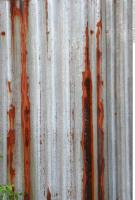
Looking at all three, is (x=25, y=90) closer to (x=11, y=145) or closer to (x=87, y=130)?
(x=11, y=145)

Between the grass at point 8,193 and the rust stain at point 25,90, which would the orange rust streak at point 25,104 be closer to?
the rust stain at point 25,90

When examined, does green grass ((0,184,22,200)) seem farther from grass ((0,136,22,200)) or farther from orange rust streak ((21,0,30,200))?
orange rust streak ((21,0,30,200))

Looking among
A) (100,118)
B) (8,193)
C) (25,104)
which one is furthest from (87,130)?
(8,193)

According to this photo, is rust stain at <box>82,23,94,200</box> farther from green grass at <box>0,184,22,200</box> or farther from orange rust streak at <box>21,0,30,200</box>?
green grass at <box>0,184,22,200</box>

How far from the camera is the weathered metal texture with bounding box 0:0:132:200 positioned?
2.92 m

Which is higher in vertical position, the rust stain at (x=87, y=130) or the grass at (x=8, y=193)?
the rust stain at (x=87, y=130)

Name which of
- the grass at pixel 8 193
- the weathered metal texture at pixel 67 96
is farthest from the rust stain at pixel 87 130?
the grass at pixel 8 193

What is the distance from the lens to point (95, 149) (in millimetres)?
2969

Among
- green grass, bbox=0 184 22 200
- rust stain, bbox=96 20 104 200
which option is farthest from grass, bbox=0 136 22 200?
rust stain, bbox=96 20 104 200

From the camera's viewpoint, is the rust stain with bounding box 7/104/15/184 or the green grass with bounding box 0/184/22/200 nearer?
the green grass with bounding box 0/184/22/200

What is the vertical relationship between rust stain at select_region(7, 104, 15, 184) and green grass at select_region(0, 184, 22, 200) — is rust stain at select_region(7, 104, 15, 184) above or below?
above

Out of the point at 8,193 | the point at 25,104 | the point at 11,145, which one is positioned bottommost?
the point at 8,193

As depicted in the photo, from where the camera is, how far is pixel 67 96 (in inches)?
116

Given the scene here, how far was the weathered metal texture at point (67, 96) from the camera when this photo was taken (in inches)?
115
